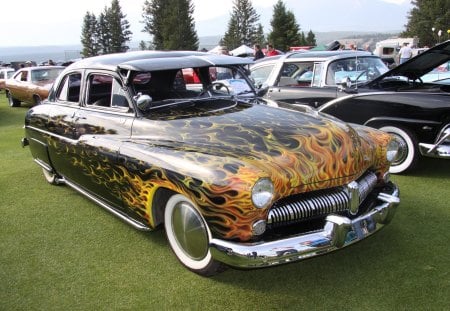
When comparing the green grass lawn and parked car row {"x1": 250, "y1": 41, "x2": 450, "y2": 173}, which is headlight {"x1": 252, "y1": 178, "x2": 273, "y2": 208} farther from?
parked car row {"x1": 250, "y1": 41, "x2": 450, "y2": 173}

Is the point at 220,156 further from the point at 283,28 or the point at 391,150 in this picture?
the point at 283,28

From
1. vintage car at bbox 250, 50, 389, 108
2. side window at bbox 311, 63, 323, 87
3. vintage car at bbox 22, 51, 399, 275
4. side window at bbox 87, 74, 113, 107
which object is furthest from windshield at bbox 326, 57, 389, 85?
side window at bbox 87, 74, 113, 107

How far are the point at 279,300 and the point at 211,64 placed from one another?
228 cm

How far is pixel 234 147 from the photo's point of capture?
3.17 m

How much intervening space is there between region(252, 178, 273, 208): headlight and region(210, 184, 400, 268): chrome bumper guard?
255 millimetres

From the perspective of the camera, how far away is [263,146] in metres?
3.15

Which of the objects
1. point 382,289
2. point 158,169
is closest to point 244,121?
point 158,169

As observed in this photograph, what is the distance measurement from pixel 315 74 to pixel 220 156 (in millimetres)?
3783

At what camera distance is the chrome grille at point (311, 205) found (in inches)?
113

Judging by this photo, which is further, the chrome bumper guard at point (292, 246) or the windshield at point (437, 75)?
the windshield at point (437, 75)

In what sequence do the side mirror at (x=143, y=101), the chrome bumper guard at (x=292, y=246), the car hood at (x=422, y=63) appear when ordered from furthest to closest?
the car hood at (x=422, y=63) < the side mirror at (x=143, y=101) < the chrome bumper guard at (x=292, y=246)

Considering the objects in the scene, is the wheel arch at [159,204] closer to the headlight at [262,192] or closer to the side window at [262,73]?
the headlight at [262,192]

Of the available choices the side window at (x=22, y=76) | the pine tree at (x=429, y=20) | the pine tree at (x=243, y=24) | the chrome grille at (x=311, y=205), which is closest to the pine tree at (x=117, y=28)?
the pine tree at (x=243, y=24)

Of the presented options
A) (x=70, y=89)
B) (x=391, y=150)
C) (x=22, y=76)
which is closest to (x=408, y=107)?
(x=391, y=150)
